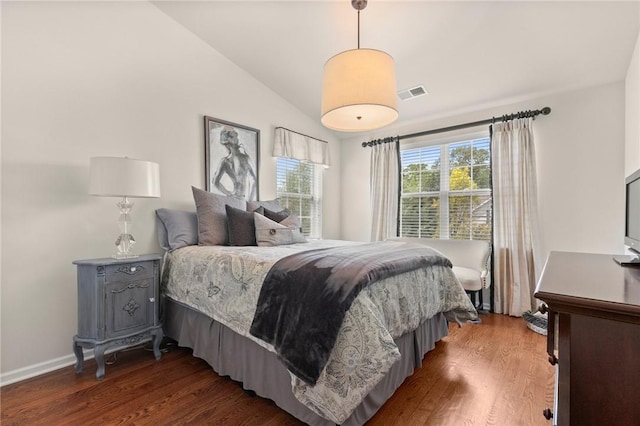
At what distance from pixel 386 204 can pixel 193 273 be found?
2705 mm

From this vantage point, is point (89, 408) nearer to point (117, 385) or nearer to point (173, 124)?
point (117, 385)

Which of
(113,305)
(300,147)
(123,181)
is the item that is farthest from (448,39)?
(113,305)

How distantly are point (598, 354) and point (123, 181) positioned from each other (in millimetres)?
2497

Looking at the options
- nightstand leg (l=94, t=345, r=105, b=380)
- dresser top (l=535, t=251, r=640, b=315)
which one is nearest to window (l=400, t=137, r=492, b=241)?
dresser top (l=535, t=251, r=640, b=315)

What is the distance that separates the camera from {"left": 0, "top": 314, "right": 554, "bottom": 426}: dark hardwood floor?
1.54 metres

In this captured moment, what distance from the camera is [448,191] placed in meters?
3.77

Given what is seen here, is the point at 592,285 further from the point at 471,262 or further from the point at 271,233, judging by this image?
the point at 471,262

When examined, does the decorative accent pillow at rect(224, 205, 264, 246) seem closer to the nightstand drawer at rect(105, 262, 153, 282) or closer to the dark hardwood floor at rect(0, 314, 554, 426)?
the nightstand drawer at rect(105, 262, 153, 282)

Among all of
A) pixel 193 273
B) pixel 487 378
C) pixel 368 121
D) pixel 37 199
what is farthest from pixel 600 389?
pixel 37 199

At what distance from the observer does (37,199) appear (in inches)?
80.3

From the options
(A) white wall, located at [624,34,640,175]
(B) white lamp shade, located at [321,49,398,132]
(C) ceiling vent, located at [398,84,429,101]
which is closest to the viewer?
(B) white lamp shade, located at [321,49,398,132]

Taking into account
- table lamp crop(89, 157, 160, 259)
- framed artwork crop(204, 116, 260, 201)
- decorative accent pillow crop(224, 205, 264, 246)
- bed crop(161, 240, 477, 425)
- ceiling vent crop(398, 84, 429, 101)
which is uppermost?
ceiling vent crop(398, 84, 429, 101)

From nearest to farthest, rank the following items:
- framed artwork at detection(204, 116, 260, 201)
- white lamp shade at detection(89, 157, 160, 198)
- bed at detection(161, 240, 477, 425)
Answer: bed at detection(161, 240, 477, 425)
white lamp shade at detection(89, 157, 160, 198)
framed artwork at detection(204, 116, 260, 201)

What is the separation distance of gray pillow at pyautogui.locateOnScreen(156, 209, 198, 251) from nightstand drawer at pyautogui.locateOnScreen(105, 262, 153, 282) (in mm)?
320
